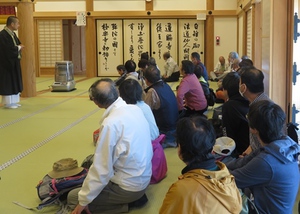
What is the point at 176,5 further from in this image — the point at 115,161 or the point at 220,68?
the point at 115,161

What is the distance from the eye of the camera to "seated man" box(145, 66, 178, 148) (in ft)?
14.4

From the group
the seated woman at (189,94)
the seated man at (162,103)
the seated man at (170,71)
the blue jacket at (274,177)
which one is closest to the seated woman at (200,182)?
the blue jacket at (274,177)

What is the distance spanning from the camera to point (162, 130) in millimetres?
4480

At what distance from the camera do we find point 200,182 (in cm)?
158

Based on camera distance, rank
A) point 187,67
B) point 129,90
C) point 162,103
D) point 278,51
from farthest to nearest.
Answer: point 187,67 < point 162,103 < point 278,51 < point 129,90

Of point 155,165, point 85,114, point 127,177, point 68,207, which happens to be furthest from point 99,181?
point 85,114

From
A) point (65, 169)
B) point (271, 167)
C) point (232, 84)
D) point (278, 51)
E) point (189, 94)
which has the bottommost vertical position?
point (65, 169)

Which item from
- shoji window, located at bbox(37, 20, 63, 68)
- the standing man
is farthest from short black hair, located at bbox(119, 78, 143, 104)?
shoji window, located at bbox(37, 20, 63, 68)

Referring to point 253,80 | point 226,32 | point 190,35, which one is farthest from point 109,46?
point 253,80

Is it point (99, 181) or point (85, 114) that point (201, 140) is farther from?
point (85, 114)

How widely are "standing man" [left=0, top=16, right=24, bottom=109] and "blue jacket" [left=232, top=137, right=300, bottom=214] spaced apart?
5.67 meters

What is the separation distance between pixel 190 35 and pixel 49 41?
437 cm

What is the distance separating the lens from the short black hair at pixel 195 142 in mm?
1666

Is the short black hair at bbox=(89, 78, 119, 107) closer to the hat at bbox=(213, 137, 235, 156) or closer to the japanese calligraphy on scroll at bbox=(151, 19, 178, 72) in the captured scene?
the hat at bbox=(213, 137, 235, 156)
